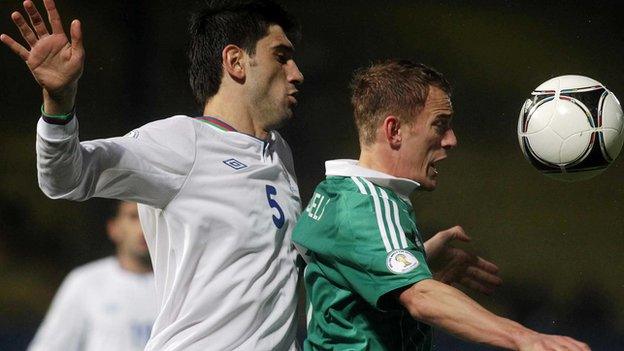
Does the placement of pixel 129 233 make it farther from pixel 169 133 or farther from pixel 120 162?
pixel 120 162

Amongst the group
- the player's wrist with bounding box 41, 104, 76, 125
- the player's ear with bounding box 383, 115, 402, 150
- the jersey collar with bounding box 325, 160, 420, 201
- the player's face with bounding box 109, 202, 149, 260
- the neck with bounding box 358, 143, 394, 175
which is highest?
the player's ear with bounding box 383, 115, 402, 150

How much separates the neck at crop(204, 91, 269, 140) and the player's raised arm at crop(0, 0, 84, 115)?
0.73 meters

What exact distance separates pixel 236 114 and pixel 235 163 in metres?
0.23

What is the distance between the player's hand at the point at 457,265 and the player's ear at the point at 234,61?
2.44 ft

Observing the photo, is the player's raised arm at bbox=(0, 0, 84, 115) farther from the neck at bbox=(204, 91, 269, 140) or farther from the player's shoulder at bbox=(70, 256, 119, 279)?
the player's shoulder at bbox=(70, 256, 119, 279)

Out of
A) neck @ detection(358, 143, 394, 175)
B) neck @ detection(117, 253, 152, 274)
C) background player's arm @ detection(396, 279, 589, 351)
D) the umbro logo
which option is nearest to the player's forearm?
background player's arm @ detection(396, 279, 589, 351)

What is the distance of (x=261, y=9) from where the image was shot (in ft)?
11.3

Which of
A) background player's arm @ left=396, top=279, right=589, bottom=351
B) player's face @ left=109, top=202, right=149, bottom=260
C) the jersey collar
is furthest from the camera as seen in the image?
player's face @ left=109, top=202, right=149, bottom=260

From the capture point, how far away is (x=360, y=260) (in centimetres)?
270

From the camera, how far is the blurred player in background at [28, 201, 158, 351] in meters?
4.83

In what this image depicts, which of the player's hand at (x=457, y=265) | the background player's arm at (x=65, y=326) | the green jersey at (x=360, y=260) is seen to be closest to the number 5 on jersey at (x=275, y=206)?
the green jersey at (x=360, y=260)

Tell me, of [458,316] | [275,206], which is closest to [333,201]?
[275,206]

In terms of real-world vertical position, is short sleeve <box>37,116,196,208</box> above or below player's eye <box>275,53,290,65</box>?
below

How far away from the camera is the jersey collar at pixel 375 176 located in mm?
2896
